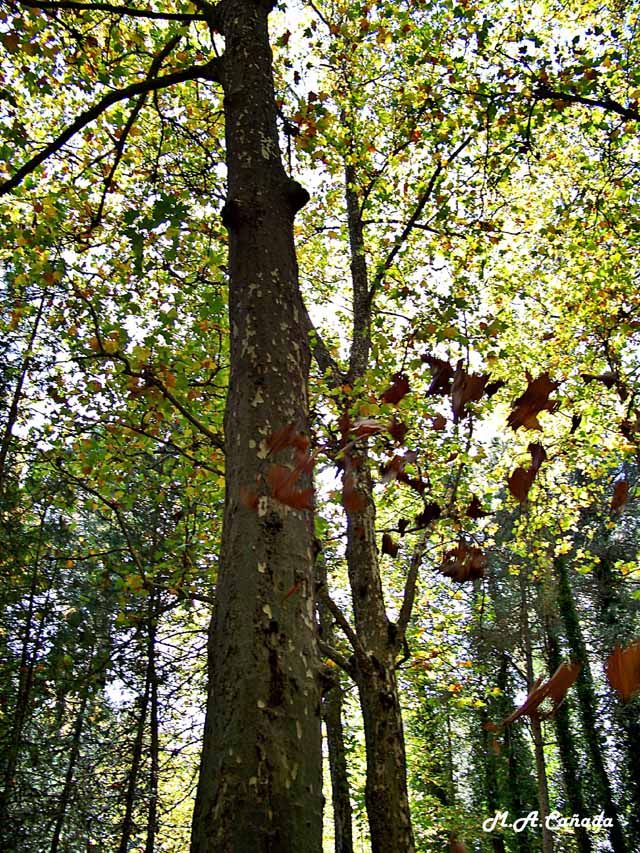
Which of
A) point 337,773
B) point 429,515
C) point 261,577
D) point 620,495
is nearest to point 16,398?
point 337,773

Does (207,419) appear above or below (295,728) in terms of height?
above

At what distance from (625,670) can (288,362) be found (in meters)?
1.52

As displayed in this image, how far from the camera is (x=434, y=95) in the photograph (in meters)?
6.76

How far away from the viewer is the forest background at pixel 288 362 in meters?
1.44

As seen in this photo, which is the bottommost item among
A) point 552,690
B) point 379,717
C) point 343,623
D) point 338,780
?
point 552,690

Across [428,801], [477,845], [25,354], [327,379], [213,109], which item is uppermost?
[213,109]

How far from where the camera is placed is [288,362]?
2027mm

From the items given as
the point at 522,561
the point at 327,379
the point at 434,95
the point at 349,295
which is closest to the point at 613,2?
the point at 434,95

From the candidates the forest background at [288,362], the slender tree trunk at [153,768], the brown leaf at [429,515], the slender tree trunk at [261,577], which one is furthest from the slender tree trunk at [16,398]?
the brown leaf at [429,515]

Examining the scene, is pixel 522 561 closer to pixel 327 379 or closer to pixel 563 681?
pixel 327 379

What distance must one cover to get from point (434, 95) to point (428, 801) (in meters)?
18.3

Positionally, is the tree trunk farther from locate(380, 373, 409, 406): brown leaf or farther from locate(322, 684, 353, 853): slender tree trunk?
locate(322, 684, 353, 853): slender tree trunk

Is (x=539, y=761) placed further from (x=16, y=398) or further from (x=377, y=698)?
(x=16, y=398)

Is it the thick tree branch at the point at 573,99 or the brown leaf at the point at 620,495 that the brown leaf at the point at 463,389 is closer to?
the brown leaf at the point at 620,495
